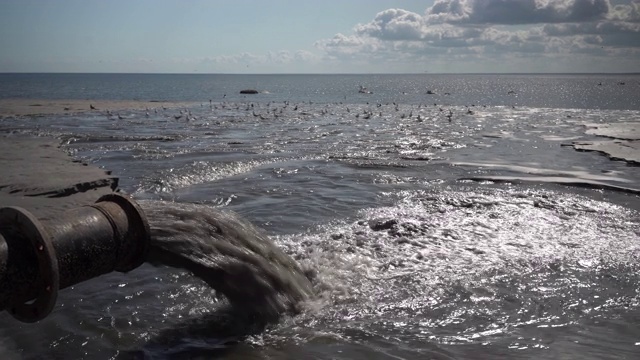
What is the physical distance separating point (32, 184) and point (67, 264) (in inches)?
261

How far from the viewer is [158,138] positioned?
2052 centimetres

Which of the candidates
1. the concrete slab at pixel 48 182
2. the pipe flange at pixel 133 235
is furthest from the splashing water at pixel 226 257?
the concrete slab at pixel 48 182

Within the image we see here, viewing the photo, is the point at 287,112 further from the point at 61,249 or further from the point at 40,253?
the point at 40,253

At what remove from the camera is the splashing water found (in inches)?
189

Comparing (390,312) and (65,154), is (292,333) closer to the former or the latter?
(390,312)

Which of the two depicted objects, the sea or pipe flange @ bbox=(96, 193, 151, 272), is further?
the sea

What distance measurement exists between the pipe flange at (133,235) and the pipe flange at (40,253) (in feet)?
2.49

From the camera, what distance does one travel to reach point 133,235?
4133 mm

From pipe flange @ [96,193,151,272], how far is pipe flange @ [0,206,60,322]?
2.49 feet

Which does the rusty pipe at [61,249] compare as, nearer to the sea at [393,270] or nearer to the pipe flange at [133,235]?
the pipe flange at [133,235]

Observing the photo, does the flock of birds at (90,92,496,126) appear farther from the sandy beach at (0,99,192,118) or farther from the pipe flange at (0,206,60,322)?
the pipe flange at (0,206,60,322)

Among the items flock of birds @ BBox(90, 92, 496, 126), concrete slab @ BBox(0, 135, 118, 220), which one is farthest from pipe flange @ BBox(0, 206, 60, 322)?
flock of birds @ BBox(90, 92, 496, 126)

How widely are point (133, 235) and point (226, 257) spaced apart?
3.86 ft

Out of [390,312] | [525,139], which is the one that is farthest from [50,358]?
[525,139]
